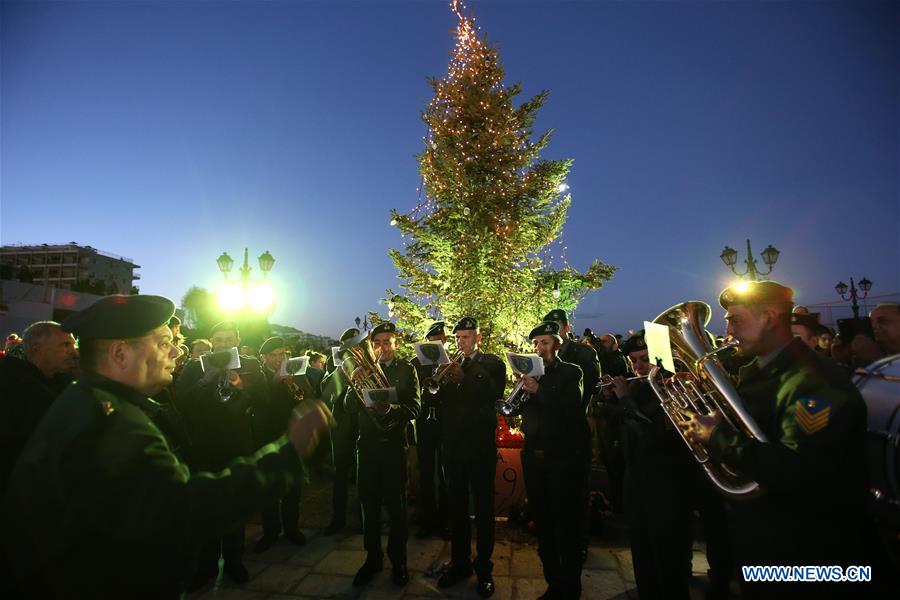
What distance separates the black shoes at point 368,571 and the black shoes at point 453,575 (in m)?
0.75

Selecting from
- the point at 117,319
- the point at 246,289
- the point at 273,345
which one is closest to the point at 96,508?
the point at 117,319

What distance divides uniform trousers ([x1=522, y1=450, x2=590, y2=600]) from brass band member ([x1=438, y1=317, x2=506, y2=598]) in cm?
58

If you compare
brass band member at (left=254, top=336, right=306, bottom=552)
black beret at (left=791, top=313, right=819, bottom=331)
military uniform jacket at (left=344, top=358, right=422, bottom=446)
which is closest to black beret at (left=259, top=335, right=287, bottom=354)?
brass band member at (left=254, top=336, right=306, bottom=552)

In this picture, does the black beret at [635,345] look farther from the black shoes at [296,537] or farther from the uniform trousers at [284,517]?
the black shoes at [296,537]

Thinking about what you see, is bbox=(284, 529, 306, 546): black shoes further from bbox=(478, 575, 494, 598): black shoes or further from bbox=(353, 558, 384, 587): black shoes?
bbox=(478, 575, 494, 598): black shoes

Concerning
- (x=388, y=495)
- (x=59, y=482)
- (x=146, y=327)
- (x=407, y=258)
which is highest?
(x=407, y=258)

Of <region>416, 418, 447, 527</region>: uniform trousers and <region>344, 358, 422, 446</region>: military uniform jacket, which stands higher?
<region>344, 358, 422, 446</region>: military uniform jacket

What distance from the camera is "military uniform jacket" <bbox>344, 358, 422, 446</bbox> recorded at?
4.80 meters

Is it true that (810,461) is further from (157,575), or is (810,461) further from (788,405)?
(157,575)

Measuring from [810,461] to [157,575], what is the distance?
3.18 metres

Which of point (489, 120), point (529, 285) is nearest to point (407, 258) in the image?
point (529, 285)

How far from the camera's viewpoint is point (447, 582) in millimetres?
4527

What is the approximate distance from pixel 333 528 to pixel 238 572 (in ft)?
5.24

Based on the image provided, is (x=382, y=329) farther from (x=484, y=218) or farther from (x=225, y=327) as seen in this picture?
(x=484, y=218)
